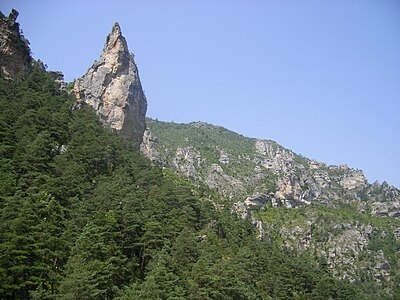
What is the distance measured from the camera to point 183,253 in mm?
Answer: 36094

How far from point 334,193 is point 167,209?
124 metres

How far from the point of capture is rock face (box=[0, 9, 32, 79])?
58781 millimetres

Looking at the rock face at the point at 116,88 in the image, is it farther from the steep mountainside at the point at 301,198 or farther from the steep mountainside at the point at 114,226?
the steep mountainside at the point at 301,198

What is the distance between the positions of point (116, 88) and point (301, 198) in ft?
244

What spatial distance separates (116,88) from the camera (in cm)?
8506

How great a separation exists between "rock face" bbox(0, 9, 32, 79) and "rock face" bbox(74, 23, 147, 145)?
17.0m

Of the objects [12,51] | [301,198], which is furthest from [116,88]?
[301,198]

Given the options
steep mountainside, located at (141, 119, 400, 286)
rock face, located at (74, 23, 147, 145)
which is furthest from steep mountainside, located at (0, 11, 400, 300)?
steep mountainside, located at (141, 119, 400, 286)

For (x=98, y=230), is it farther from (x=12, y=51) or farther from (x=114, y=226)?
(x=12, y=51)

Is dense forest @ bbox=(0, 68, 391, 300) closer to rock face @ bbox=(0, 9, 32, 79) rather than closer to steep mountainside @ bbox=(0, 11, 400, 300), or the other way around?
steep mountainside @ bbox=(0, 11, 400, 300)

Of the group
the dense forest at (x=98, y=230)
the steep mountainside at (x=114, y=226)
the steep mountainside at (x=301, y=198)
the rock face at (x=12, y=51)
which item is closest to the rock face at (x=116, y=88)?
the steep mountainside at (x=114, y=226)

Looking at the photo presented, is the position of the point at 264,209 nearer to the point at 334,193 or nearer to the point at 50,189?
the point at 334,193

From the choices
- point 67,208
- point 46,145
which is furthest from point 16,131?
point 67,208

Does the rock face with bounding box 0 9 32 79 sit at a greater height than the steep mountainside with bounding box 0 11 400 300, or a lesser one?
greater
